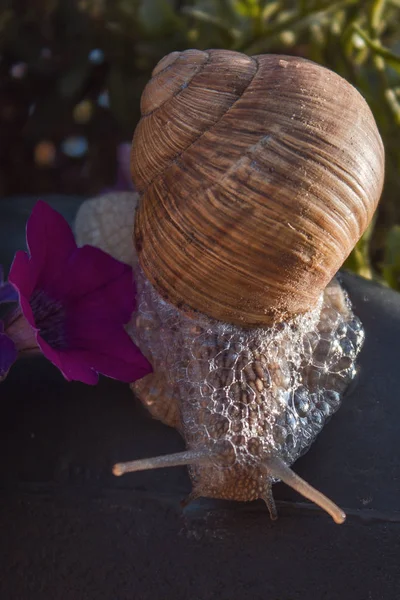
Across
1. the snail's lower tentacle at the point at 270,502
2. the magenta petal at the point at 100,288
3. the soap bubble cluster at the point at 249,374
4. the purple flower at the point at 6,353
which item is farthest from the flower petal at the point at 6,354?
the snail's lower tentacle at the point at 270,502

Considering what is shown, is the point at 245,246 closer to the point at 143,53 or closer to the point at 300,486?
the point at 300,486

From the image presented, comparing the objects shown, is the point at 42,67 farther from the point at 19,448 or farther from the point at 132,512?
the point at 132,512

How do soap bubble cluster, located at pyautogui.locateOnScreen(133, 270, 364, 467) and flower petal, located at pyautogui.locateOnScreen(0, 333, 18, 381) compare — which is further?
soap bubble cluster, located at pyautogui.locateOnScreen(133, 270, 364, 467)

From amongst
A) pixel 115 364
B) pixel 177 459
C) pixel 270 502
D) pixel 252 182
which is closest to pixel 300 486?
pixel 270 502

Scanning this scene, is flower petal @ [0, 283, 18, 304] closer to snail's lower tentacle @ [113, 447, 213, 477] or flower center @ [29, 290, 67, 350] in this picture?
flower center @ [29, 290, 67, 350]

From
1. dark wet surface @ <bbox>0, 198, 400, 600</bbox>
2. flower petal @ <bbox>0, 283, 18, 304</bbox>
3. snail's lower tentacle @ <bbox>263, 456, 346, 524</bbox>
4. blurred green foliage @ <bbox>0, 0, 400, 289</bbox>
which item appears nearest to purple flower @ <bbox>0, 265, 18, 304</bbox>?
flower petal @ <bbox>0, 283, 18, 304</bbox>

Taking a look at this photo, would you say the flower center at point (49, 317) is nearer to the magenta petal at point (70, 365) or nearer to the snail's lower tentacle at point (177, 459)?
the magenta petal at point (70, 365)

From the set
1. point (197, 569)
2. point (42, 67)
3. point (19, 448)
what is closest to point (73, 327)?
point (19, 448)
